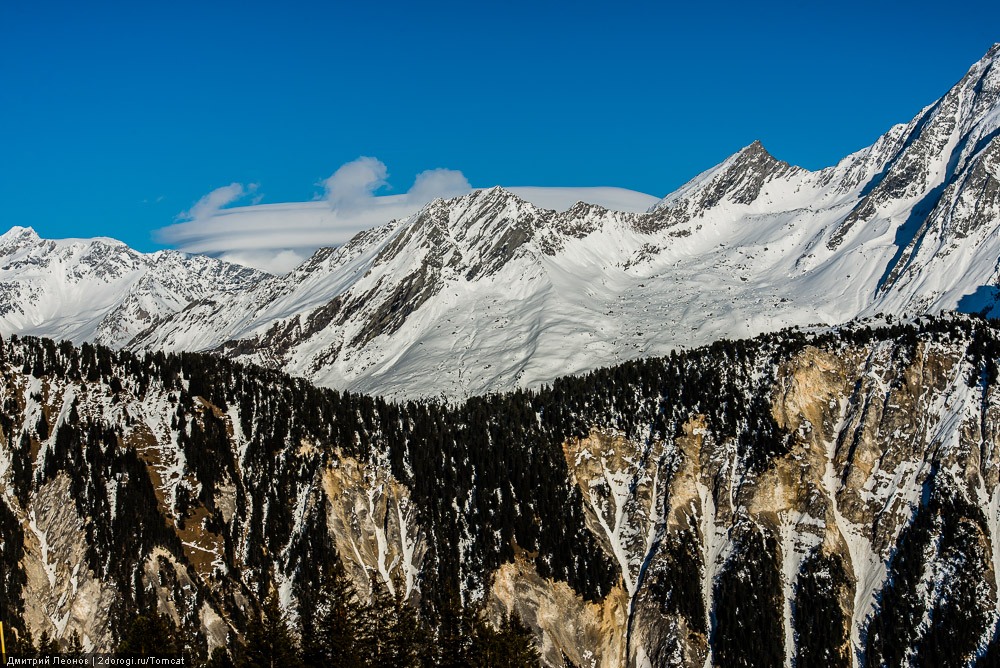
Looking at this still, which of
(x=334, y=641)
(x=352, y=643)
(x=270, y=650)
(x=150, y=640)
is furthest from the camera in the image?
(x=352, y=643)

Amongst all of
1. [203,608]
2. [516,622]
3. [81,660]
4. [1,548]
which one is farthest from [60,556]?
[516,622]

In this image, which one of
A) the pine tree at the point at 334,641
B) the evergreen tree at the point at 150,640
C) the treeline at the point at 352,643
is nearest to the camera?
the treeline at the point at 352,643

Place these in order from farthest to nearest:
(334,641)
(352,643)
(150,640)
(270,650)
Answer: (352,643)
(334,641)
(150,640)
(270,650)

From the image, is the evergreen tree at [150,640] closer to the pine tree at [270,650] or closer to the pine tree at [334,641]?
the pine tree at [270,650]

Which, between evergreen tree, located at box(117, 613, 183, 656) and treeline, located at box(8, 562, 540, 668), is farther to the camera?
evergreen tree, located at box(117, 613, 183, 656)

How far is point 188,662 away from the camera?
123m

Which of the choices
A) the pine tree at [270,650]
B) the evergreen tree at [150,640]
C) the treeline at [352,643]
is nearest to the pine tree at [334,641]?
the treeline at [352,643]

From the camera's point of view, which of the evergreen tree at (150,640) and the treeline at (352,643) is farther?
the evergreen tree at (150,640)

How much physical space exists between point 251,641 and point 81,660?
17206 millimetres

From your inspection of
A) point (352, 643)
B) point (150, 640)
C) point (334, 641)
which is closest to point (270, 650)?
point (334, 641)

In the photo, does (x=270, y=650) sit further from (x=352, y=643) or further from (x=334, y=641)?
(x=352, y=643)

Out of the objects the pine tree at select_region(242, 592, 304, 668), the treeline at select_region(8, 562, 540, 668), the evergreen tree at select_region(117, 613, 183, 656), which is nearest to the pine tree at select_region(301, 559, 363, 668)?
Result: the treeline at select_region(8, 562, 540, 668)

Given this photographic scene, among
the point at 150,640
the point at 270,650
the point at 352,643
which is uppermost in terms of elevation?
the point at 150,640

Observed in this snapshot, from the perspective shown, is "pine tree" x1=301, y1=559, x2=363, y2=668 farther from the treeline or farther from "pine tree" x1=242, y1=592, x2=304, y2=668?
"pine tree" x1=242, y1=592, x2=304, y2=668
